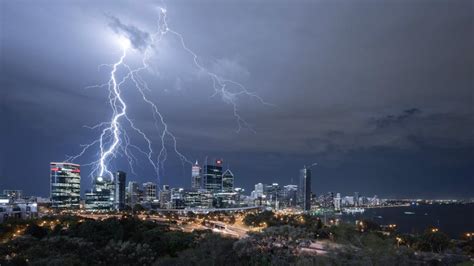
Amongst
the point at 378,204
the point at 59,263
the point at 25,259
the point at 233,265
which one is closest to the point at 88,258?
the point at 25,259

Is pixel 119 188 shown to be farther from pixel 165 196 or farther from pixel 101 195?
pixel 165 196

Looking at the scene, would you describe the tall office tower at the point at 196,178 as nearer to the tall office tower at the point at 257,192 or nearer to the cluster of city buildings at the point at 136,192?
the cluster of city buildings at the point at 136,192

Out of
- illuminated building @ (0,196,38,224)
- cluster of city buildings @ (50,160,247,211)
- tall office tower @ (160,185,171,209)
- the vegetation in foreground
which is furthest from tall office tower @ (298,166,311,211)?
the vegetation in foreground

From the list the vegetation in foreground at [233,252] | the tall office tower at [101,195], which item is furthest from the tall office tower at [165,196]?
the vegetation in foreground at [233,252]

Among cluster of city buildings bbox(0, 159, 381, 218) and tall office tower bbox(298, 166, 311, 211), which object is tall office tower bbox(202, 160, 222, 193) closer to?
cluster of city buildings bbox(0, 159, 381, 218)

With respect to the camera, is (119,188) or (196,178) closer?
(119,188)

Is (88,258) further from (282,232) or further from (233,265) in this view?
(282,232)

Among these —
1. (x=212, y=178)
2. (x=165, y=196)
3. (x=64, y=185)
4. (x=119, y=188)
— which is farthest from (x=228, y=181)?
(x=64, y=185)
